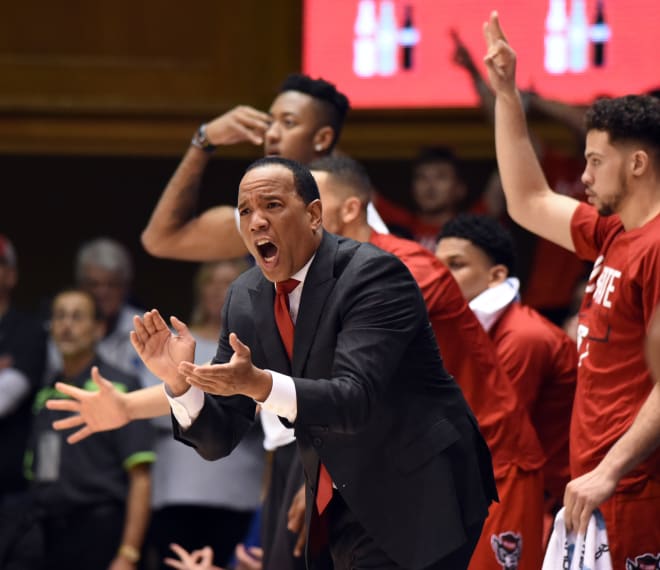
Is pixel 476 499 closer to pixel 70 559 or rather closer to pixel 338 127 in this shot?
pixel 338 127

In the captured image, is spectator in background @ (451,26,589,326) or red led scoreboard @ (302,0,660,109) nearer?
spectator in background @ (451,26,589,326)

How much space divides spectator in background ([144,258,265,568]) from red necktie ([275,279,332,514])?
7.38 ft

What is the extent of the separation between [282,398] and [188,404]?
304 millimetres

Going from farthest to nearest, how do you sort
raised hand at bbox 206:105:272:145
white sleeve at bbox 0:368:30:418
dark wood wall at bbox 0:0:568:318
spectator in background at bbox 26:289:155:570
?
dark wood wall at bbox 0:0:568:318 → white sleeve at bbox 0:368:30:418 → spectator in background at bbox 26:289:155:570 → raised hand at bbox 206:105:272:145

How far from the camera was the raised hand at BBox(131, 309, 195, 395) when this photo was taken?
312 cm

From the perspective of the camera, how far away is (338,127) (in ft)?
15.7

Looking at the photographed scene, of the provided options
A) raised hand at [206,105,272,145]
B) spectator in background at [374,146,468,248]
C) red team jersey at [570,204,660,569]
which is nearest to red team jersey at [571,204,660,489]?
red team jersey at [570,204,660,569]

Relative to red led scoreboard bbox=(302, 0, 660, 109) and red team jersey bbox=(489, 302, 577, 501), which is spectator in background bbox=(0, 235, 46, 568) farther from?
red team jersey bbox=(489, 302, 577, 501)

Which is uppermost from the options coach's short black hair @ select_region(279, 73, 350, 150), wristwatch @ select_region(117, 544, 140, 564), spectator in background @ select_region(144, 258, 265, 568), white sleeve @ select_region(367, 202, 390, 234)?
coach's short black hair @ select_region(279, 73, 350, 150)

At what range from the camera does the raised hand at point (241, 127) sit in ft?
14.7

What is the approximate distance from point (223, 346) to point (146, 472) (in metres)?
2.25

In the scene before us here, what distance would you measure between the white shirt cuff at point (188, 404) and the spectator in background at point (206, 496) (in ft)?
7.61

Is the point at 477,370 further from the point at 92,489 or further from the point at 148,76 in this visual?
the point at 148,76

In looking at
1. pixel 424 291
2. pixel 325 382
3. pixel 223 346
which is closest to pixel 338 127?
pixel 424 291
